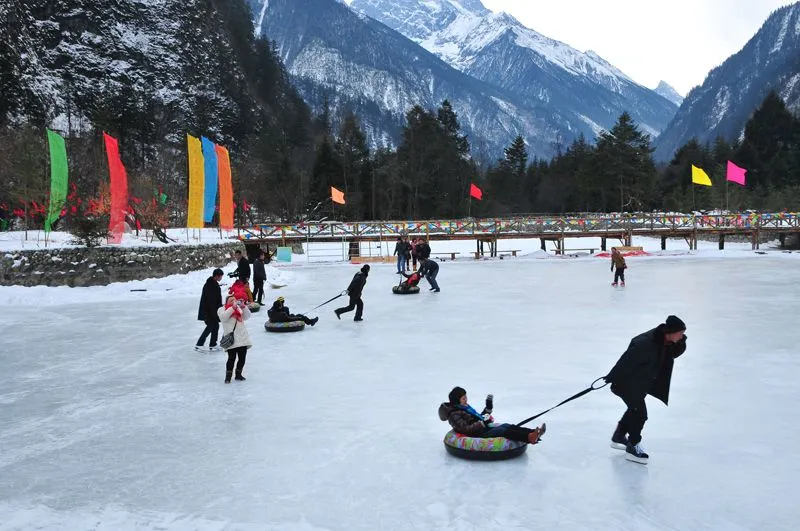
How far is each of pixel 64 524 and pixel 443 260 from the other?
30.7 metres

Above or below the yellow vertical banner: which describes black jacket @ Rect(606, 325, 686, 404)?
below

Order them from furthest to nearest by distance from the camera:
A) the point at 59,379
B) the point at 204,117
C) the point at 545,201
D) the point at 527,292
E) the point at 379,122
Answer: the point at 379,122 → the point at 545,201 → the point at 204,117 → the point at 527,292 → the point at 59,379

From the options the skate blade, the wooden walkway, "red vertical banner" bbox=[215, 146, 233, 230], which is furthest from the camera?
the wooden walkway

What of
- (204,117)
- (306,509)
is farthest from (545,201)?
(306,509)

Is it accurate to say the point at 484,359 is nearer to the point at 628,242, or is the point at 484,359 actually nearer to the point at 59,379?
the point at 59,379

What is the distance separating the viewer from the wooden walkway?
123 ft

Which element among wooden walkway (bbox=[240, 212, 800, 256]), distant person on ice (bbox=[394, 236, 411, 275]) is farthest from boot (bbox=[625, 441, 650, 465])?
wooden walkway (bbox=[240, 212, 800, 256])

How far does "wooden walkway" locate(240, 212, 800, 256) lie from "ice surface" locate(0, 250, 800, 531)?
24.1m

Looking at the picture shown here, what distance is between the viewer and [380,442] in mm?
5762

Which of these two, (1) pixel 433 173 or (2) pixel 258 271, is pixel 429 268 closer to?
(2) pixel 258 271

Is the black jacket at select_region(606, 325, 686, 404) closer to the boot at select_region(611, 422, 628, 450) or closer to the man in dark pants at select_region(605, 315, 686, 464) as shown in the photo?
the man in dark pants at select_region(605, 315, 686, 464)

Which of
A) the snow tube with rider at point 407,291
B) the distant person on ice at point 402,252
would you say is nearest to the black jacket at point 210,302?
the snow tube with rider at point 407,291

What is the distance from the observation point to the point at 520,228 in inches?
1526

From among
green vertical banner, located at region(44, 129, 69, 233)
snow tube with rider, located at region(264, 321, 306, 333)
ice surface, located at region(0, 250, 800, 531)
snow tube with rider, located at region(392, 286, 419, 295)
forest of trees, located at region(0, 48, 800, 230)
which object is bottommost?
ice surface, located at region(0, 250, 800, 531)
